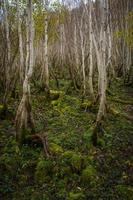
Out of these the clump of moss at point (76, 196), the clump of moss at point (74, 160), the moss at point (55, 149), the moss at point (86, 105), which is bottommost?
the clump of moss at point (76, 196)

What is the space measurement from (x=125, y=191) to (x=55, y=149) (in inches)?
94.8

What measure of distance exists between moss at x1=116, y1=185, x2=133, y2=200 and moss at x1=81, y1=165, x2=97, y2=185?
61 cm

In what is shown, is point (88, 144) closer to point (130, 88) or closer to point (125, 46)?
point (130, 88)

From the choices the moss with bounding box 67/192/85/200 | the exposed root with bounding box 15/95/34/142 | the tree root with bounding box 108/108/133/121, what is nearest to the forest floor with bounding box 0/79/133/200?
the moss with bounding box 67/192/85/200

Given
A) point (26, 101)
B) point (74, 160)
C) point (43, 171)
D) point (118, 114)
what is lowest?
point (43, 171)

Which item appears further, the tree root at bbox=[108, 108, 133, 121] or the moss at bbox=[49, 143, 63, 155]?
the tree root at bbox=[108, 108, 133, 121]

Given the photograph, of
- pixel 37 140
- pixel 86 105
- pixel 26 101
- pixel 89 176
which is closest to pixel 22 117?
pixel 26 101

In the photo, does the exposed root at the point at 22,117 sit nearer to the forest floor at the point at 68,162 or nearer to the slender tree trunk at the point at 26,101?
the slender tree trunk at the point at 26,101

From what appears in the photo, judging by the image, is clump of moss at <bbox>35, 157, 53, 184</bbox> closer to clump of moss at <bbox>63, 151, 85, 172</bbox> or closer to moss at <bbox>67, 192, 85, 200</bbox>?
clump of moss at <bbox>63, 151, 85, 172</bbox>

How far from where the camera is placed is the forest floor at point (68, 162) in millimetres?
7305

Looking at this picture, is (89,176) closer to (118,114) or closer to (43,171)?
(43,171)

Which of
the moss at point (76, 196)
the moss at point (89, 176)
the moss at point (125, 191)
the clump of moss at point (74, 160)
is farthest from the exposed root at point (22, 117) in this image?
the moss at point (125, 191)

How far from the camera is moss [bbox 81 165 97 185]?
765cm

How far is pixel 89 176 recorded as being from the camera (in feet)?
25.4
